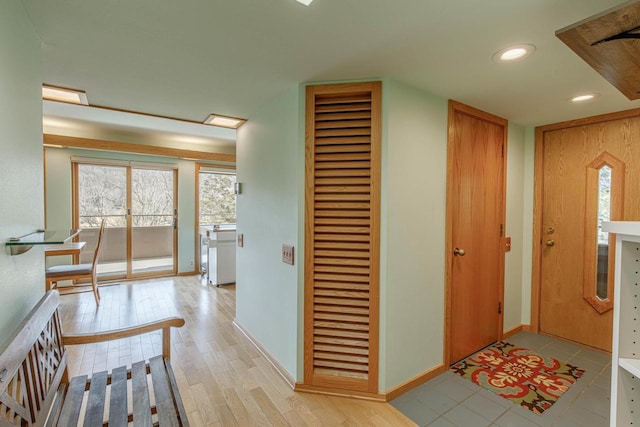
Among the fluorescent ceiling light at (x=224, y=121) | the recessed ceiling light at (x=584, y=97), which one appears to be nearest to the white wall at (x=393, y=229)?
the fluorescent ceiling light at (x=224, y=121)

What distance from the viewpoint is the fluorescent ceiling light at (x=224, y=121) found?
281 centimetres

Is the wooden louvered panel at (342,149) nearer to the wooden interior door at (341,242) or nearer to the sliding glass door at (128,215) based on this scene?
the wooden interior door at (341,242)

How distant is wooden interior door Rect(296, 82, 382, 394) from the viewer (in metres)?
1.98

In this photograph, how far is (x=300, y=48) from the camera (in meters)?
1.58

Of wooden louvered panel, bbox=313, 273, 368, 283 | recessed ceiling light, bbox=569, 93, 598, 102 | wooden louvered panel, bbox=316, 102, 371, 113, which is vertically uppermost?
recessed ceiling light, bbox=569, 93, 598, 102

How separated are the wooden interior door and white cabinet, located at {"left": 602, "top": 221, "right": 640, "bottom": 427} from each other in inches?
46.9

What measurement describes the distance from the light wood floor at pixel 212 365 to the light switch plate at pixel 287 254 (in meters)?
0.91

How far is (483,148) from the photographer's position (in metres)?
2.60

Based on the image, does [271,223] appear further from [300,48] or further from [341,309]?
[300,48]

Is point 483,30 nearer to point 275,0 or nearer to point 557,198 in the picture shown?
point 275,0

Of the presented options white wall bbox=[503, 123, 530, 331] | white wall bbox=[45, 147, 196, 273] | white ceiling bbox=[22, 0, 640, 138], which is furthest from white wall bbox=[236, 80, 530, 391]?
white wall bbox=[45, 147, 196, 273]

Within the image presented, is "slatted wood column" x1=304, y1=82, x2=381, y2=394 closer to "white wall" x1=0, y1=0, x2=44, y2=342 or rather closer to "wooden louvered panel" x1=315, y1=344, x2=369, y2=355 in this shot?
"wooden louvered panel" x1=315, y1=344, x2=369, y2=355

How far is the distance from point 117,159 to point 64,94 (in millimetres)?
3001

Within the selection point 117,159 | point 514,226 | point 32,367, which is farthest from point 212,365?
point 117,159
